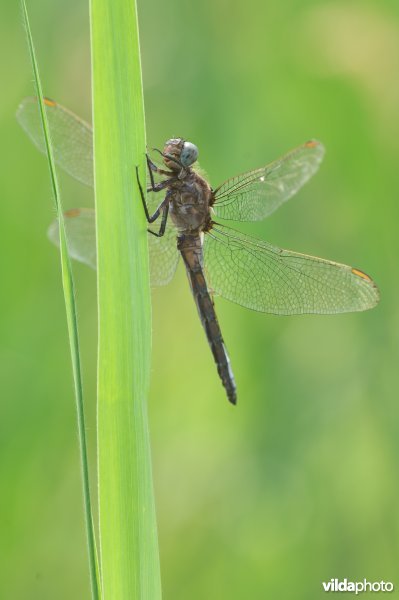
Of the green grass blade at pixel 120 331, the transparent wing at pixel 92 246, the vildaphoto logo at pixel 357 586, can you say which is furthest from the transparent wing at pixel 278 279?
the green grass blade at pixel 120 331

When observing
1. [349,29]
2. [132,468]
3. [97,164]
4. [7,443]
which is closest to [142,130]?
[97,164]

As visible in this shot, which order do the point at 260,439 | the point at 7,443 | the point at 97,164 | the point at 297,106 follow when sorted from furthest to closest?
the point at 297,106, the point at 260,439, the point at 7,443, the point at 97,164

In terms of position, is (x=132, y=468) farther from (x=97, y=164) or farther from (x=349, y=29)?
(x=349, y=29)

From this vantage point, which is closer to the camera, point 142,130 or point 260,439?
point 142,130

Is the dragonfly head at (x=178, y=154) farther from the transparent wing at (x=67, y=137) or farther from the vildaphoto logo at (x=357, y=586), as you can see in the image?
the vildaphoto logo at (x=357, y=586)

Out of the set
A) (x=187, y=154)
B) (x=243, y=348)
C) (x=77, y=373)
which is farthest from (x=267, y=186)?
(x=77, y=373)
